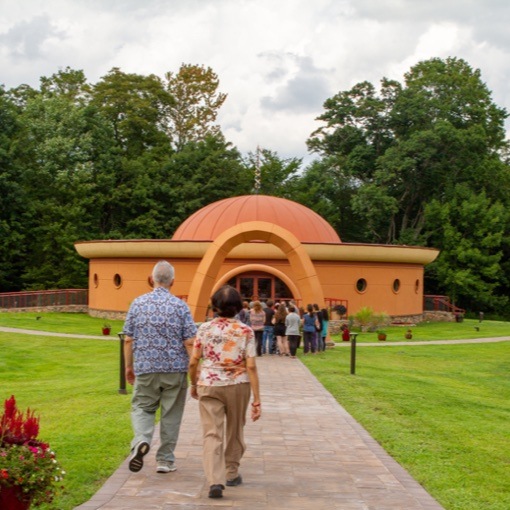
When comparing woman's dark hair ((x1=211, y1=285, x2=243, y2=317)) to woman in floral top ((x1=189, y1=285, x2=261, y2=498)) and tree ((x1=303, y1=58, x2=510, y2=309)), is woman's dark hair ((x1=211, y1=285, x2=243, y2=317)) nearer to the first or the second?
woman in floral top ((x1=189, y1=285, x2=261, y2=498))

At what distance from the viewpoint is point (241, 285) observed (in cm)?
3203

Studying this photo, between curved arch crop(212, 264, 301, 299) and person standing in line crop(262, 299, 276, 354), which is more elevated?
curved arch crop(212, 264, 301, 299)

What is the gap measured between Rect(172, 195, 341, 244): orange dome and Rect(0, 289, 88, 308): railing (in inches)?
265

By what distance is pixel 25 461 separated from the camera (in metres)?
4.97

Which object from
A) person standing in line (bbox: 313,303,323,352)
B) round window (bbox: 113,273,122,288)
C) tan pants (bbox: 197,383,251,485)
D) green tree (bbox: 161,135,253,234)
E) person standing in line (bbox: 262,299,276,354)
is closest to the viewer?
tan pants (bbox: 197,383,251,485)

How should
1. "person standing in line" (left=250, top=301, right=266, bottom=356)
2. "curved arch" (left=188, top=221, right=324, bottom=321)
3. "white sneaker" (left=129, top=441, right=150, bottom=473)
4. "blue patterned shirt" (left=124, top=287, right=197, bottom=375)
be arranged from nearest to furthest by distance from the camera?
1. "white sneaker" (left=129, top=441, right=150, bottom=473)
2. "blue patterned shirt" (left=124, top=287, right=197, bottom=375)
3. "person standing in line" (left=250, top=301, right=266, bottom=356)
4. "curved arch" (left=188, top=221, right=324, bottom=321)

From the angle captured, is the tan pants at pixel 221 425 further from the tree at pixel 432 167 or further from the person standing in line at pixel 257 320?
the tree at pixel 432 167

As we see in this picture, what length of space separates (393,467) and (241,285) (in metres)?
24.4

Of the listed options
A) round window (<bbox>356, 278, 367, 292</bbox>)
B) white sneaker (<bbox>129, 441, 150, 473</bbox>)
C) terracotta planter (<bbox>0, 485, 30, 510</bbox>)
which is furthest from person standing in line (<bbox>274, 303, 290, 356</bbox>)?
terracotta planter (<bbox>0, 485, 30, 510</bbox>)

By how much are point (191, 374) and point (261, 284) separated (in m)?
25.1

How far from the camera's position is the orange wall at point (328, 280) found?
32969mm

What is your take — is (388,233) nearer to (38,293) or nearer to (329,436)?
(38,293)

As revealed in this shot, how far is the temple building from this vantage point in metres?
32.0

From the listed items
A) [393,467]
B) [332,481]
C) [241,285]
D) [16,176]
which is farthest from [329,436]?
[16,176]
